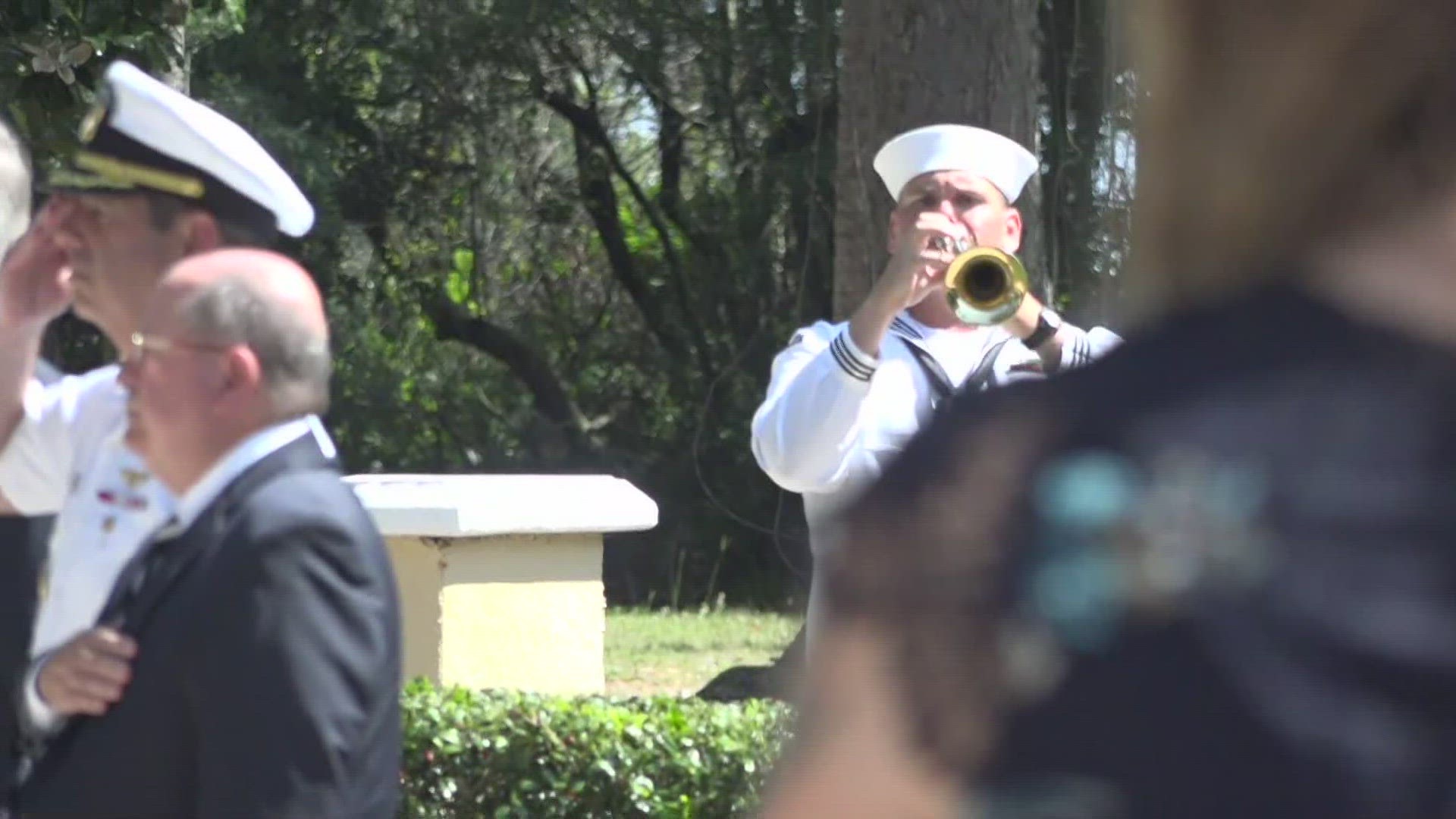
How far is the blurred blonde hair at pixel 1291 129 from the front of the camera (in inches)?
35.0

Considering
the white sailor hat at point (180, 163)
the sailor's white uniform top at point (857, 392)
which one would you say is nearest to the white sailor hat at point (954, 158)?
the sailor's white uniform top at point (857, 392)

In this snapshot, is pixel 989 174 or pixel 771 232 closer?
pixel 989 174

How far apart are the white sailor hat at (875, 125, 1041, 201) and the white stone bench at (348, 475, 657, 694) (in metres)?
2.23

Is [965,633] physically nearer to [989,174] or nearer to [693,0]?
[989,174]

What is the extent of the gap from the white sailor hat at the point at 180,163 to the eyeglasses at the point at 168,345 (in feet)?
1.34

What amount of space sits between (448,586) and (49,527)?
3.49 m

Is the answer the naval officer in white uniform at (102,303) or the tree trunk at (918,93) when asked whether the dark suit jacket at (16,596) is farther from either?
the tree trunk at (918,93)

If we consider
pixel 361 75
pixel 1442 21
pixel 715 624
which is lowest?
pixel 715 624

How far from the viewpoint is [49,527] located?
2.94 meters

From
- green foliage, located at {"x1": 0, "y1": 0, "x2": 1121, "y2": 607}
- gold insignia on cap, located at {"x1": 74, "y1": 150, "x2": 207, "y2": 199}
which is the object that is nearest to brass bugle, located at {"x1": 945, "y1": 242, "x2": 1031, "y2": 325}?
gold insignia on cap, located at {"x1": 74, "y1": 150, "x2": 207, "y2": 199}

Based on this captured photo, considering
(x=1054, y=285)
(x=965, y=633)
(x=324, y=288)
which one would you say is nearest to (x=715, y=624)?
(x=324, y=288)

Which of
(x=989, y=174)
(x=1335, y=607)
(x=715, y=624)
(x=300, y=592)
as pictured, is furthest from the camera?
(x=715, y=624)

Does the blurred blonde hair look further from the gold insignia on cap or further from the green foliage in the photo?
the green foliage

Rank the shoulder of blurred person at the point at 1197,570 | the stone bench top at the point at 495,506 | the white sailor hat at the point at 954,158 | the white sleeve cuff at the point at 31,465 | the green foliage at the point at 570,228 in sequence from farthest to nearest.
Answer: the green foliage at the point at 570,228
the stone bench top at the point at 495,506
the white sailor hat at the point at 954,158
the white sleeve cuff at the point at 31,465
the shoulder of blurred person at the point at 1197,570
